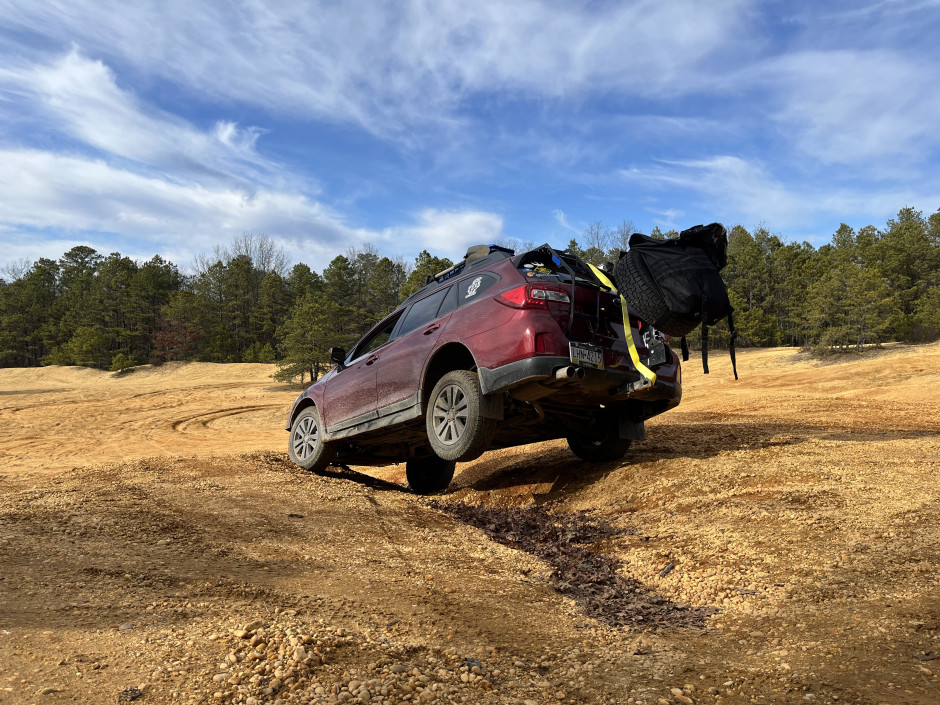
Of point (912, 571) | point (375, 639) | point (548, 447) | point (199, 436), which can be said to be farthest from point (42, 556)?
point (199, 436)

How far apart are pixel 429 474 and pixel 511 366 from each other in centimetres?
318

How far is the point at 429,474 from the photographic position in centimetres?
735

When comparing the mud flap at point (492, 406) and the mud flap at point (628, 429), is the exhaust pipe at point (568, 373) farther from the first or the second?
the mud flap at point (628, 429)

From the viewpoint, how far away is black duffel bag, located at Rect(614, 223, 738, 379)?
14.5 ft

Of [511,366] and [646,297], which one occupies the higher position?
[646,297]

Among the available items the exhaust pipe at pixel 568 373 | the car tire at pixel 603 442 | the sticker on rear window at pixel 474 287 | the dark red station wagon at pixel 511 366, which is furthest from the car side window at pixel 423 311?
the car tire at pixel 603 442

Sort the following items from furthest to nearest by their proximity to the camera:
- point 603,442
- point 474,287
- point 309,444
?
point 309,444 < point 603,442 < point 474,287

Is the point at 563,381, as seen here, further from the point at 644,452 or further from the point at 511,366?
the point at 644,452

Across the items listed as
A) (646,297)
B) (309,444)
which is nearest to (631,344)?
(646,297)

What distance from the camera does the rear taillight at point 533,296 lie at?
185 inches

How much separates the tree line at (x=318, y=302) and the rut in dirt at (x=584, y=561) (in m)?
24.1

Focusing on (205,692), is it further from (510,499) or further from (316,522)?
(510,499)

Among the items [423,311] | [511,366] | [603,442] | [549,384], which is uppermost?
[423,311]

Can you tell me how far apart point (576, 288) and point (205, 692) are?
12.7 feet
